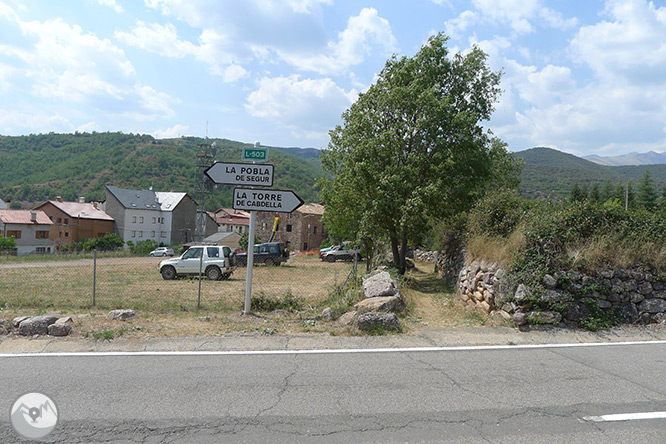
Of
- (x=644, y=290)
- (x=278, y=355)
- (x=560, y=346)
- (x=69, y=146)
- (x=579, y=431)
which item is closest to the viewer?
(x=579, y=431)

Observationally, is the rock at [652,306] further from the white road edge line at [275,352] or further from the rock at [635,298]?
the white road edge line at [275,352]

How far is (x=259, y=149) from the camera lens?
9031 millimetres

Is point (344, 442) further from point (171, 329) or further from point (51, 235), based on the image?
point (51, 235)

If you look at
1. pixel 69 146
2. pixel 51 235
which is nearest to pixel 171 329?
pixel 51 235

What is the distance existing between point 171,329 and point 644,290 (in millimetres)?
8968

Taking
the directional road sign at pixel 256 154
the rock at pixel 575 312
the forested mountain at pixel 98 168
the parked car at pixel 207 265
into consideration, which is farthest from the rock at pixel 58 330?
the forested mountain at pixel 98 168

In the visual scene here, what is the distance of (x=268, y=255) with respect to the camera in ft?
98.2

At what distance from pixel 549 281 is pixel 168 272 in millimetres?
16831

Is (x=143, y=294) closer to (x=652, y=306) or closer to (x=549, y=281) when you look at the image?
(x=549, y=281)

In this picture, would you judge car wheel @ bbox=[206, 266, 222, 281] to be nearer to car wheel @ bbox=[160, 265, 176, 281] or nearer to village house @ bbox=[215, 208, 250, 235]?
car wheel @ bbox=[160, 265, 176, 281]

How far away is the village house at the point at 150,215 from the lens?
7031cm

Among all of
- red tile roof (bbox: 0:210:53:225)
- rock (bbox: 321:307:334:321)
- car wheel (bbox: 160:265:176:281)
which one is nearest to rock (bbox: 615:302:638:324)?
rock (bbox: 321:307:334:321)

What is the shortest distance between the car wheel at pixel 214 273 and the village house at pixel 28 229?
159ft

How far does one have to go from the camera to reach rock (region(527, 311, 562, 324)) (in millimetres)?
7836
